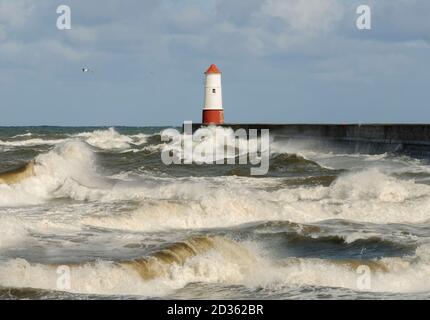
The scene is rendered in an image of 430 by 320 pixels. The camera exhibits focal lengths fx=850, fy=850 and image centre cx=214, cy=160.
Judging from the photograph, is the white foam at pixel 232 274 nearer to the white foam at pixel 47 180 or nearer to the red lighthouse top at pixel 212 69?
the white foam at pixel 47 180

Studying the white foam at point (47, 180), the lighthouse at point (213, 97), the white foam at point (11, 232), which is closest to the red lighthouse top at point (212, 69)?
the lighthouse at point (213, 97)

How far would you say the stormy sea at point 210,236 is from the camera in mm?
7082

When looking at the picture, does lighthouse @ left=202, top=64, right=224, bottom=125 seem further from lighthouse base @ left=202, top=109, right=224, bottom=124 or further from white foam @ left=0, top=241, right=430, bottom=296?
white foam @ left=0, top=241, right=430, bottom=296

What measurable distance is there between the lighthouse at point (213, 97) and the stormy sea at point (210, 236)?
1614cm

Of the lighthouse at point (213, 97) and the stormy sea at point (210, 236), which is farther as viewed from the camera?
the lighthouse at point (213, 97)

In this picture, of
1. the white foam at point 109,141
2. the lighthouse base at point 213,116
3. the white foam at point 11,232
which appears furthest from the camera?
the white foam at point 109,141

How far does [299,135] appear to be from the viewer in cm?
3180

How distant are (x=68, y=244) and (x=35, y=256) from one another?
892 millimetres

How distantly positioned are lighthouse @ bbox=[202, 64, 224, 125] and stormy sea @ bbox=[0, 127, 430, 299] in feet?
53.0

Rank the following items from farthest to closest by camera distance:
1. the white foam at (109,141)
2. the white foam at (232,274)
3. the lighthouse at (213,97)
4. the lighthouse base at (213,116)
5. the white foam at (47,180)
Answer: the white foam at (109,141), the lighthouse base at (213,116), the lighthouse at (213,97), the white foam at (47,180), the white foam at (232,274)

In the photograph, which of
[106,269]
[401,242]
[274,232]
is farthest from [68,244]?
[401,242]

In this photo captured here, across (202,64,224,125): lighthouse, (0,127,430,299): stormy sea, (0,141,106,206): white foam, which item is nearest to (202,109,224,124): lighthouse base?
(202,64,224,125): lighthouse

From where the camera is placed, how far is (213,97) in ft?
118

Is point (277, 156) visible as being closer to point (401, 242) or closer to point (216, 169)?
point (216, 169)
